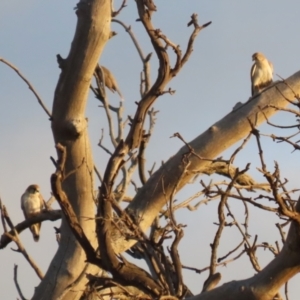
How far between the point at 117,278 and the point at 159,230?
5.39 ft

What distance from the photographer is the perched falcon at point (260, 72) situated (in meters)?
9.48

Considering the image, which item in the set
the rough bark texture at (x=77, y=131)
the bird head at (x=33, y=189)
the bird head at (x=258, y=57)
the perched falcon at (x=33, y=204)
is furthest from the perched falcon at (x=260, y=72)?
the rough bark texture at (x=77, y=131)

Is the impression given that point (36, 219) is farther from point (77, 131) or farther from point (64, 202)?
point (64, 202)

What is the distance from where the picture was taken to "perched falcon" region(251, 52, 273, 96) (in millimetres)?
9484

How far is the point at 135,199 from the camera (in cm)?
510

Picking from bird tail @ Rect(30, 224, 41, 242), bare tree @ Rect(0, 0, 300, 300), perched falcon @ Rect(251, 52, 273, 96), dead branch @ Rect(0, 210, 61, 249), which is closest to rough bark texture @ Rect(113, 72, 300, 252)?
bare tree @ Rect(0, 0, 300, 300)

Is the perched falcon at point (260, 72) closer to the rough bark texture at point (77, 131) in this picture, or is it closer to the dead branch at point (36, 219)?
the dead branch at point (36, 219)

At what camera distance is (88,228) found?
4.68m

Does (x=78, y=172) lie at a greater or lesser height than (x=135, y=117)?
greater

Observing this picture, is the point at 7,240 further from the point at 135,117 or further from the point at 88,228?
the point at 135,117

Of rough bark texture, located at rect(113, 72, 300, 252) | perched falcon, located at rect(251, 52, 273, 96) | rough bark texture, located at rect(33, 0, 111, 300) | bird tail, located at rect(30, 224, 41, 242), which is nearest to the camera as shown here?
rough bark texture, located at rect(33, 0, 111, 300)

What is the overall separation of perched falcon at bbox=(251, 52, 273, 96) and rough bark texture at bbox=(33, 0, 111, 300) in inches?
198

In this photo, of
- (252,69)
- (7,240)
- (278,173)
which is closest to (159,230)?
(7,240)

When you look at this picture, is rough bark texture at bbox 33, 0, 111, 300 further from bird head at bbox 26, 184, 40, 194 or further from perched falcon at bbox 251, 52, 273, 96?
bird head at bbox 26, 184, 40, 194
